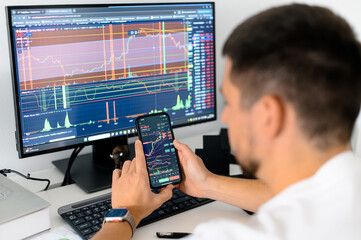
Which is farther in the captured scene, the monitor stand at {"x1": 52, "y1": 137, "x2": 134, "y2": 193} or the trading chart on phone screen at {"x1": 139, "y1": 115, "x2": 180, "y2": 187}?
the monitor stand at {"x1": 52, "y1": 137, "x2": 134, "y2": 193}

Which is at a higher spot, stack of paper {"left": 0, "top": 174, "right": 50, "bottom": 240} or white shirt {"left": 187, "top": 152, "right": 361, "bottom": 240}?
white shirt {"left": 187, "top": 152, "right": 361, "bottom": 240}

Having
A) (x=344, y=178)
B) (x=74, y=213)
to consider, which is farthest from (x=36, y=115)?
(x=344, y=178)

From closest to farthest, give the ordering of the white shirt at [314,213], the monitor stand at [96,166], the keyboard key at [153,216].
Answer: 1. the white shirt at [314,213]
2. the keyboard key at [153,216]
3. the monitor stand at [96,166]

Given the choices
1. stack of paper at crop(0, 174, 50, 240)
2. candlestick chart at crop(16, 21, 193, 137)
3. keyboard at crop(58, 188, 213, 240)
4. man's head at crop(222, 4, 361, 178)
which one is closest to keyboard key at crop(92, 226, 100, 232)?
keyboard at crop(58, 188, 213, 240)

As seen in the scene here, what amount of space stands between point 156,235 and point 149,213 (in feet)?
0.21

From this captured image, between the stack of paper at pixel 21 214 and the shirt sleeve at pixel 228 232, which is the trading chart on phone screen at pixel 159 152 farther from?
the shirt sleeve at pixel 228 232

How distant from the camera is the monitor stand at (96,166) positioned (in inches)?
47.5

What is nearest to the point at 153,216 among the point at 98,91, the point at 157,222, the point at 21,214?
the point at 157,222

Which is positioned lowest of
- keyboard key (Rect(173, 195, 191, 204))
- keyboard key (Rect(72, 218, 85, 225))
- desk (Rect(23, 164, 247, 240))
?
desk (Rect(23, 164, 247, 240))

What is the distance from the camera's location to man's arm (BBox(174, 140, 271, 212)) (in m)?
1.01

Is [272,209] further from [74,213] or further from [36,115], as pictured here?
[36,115]

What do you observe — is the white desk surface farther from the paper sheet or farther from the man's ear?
the man's ear

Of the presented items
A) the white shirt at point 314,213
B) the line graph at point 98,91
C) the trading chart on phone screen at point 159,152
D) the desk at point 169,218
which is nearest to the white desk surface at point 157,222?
the desk at point 169,218

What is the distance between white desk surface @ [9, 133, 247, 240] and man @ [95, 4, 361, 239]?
33 cm
